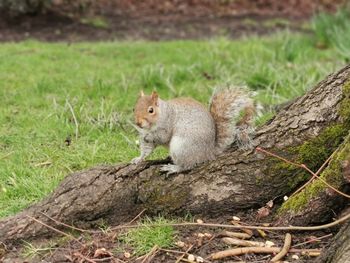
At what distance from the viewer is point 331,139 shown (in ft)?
9.48

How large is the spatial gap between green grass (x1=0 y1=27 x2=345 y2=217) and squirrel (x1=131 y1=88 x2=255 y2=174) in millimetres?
695

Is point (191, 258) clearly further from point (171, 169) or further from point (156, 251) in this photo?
point (171, 169)

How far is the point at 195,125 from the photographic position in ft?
9.96

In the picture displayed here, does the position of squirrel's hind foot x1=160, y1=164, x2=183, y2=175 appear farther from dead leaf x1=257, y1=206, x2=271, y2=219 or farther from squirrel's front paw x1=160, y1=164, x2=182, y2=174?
dead leaf x1=257, y1=206, x2=271, y2=219

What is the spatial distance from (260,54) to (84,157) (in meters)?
3.38

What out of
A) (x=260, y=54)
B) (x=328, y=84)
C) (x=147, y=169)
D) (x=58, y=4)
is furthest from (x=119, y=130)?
(x=58, y=4)

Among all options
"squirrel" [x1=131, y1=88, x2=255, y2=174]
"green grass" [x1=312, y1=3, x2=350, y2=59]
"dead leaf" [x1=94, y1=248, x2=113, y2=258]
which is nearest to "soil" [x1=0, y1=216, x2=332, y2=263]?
"dead leaf" [x1=94, y1=248, x2=113, y2=258]

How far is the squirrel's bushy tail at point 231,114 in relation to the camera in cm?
305

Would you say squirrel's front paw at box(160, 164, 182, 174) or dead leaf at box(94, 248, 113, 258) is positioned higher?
squirrel's front paw at box(160, 164, 182, 174)

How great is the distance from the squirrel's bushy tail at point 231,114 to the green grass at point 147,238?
19.4 inches

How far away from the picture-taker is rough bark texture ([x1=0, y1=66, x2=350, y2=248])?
2.91 m

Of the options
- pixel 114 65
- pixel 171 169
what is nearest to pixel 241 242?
pixel 171 169

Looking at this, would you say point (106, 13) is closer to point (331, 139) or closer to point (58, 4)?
point (58, 4)

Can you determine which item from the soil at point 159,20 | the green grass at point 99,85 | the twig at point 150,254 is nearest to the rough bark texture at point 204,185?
the twig at point 150,254
